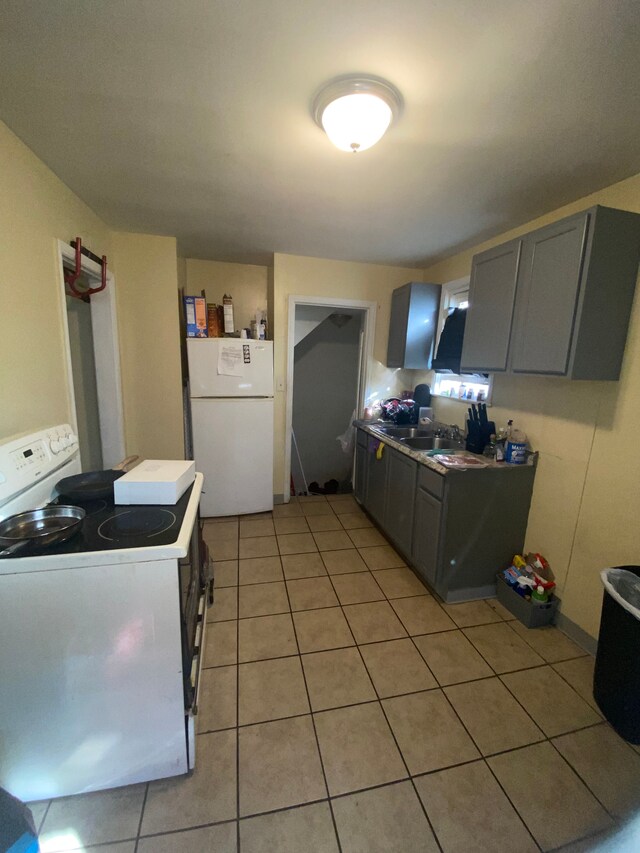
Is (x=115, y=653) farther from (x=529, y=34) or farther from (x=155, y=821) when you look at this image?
(x=529, y=34)

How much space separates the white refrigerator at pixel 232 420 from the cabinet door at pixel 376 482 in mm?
907

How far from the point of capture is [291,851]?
1033 mm

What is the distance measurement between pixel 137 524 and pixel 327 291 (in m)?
2.63

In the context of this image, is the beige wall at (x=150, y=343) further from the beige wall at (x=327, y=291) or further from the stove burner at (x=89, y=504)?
the stove burner at (x=89, y=504)

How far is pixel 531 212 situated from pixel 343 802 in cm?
296

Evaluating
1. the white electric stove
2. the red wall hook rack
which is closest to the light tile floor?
the white electric stove

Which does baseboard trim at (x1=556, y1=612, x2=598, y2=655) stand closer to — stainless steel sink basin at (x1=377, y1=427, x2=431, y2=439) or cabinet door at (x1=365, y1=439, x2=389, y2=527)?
cabinet door at (x1=365, y1=439, x2=389, y2=527)

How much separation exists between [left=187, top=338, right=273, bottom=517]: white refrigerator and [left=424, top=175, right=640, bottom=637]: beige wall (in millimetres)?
1962

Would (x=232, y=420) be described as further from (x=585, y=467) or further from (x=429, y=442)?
(x=585, y=467)

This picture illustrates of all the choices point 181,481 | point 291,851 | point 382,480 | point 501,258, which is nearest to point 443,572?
point 382,480

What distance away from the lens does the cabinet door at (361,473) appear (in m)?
3.19

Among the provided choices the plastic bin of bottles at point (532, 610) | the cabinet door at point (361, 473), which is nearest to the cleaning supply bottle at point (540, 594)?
the plastic bin of bottles at point (532, 610)

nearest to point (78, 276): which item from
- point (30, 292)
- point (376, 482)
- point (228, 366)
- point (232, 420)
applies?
point (30, 292)

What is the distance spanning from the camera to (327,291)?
10.3 ft
